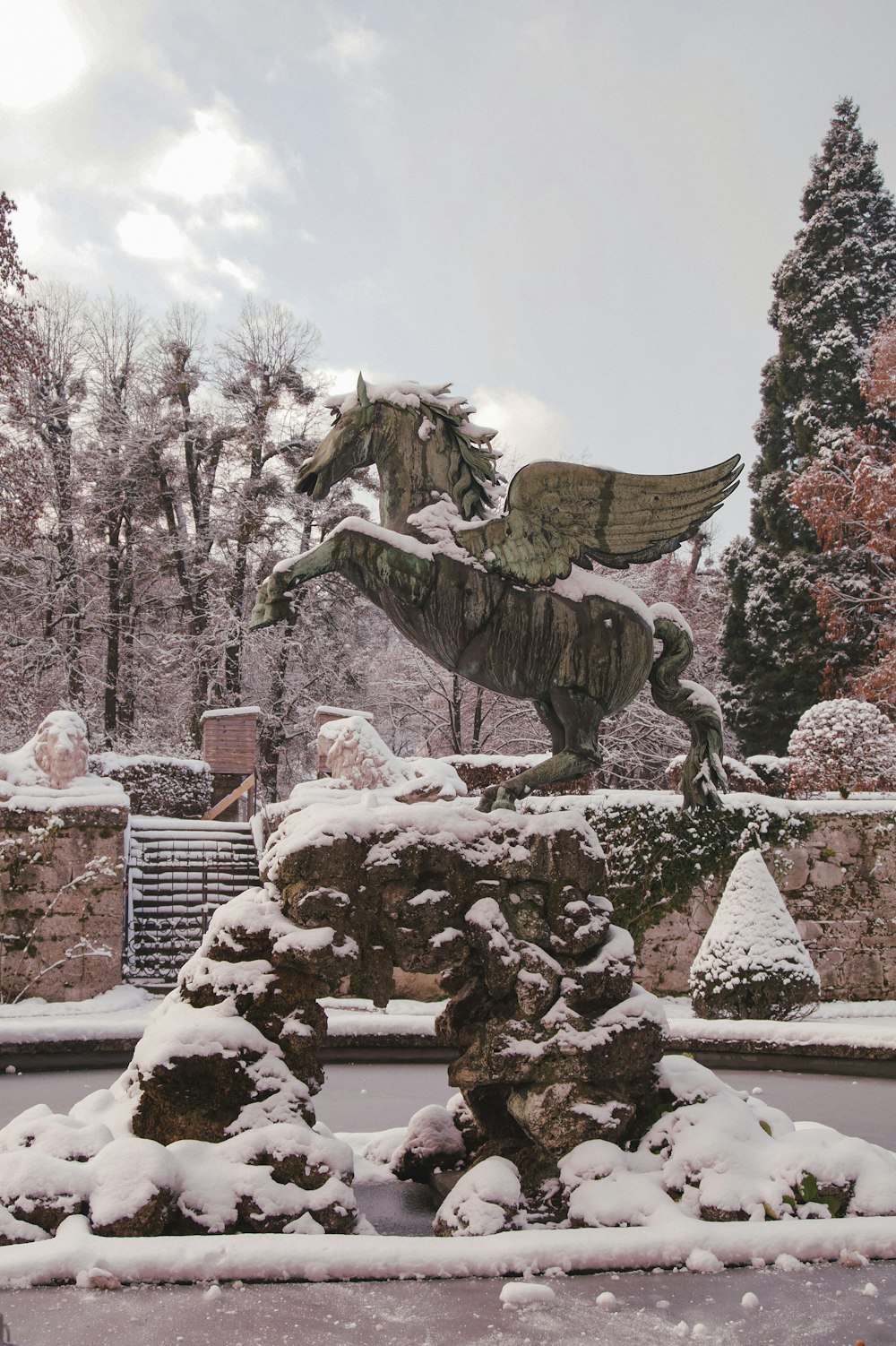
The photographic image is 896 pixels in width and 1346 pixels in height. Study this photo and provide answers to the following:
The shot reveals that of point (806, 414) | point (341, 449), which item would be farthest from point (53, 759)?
point (806, 414)

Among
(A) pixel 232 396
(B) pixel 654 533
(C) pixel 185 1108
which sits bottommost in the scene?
(C) pixel 185 1108

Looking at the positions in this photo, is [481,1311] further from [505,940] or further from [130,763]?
[130,763]

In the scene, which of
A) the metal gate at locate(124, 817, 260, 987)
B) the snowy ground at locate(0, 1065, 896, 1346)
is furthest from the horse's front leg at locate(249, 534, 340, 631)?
the metal gate at locate(124, 817, 260, 987)

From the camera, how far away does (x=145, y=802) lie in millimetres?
14516

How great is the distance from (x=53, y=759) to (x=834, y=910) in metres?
7.86

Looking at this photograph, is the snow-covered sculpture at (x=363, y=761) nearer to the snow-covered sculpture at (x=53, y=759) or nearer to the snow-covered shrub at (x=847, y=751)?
the snow-covered sculpture at (x=53, y=759)

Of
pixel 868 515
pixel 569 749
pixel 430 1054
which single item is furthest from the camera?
pixel 868 515

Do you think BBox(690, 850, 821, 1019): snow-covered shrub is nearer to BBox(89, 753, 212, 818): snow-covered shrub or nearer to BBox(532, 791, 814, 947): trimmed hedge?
BBox(532, 791, 814, 947): trimmed hedge

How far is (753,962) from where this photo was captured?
768 cm

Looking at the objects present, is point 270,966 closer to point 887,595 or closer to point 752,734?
point 887,595

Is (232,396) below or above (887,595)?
above

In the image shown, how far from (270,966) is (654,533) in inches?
84.9

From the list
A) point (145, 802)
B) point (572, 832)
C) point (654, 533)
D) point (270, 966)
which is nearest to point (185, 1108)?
point (270, 966)

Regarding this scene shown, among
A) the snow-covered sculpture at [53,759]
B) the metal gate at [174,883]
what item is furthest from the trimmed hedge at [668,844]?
the snow-covered sculpture at [53,759]
